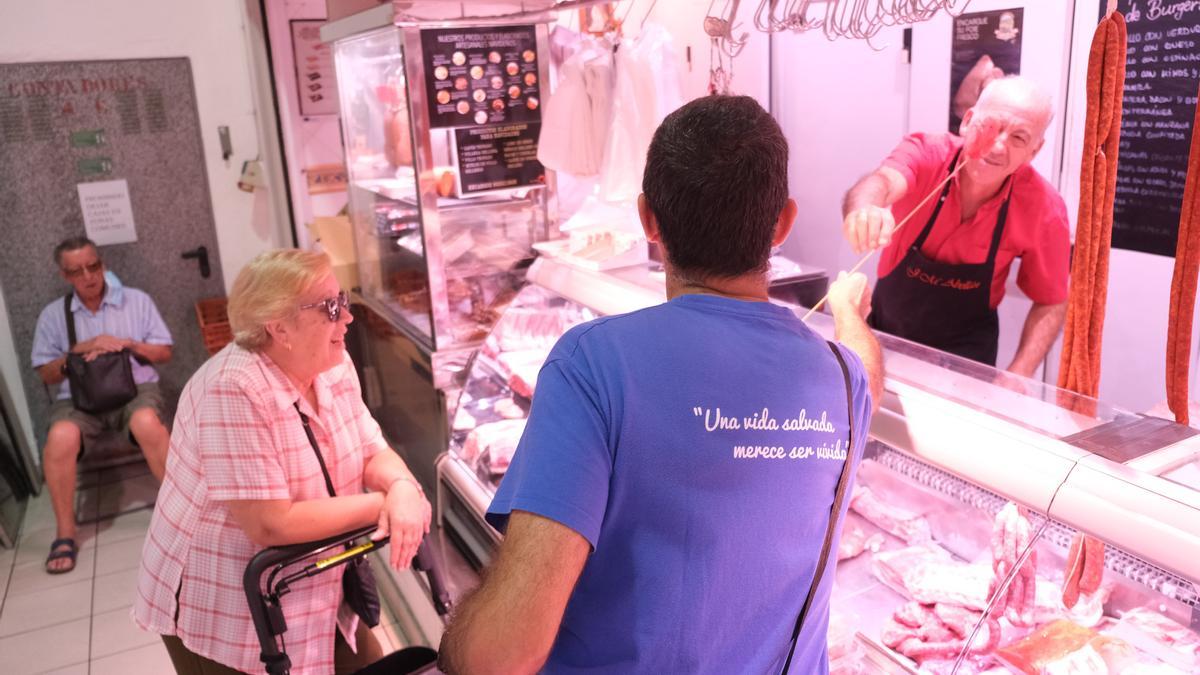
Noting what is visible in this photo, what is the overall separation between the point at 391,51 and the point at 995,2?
2698 millimetres

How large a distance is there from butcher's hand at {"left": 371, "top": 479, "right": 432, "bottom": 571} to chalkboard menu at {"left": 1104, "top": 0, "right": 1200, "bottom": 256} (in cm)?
313

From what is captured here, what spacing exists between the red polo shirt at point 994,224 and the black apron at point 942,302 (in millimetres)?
36

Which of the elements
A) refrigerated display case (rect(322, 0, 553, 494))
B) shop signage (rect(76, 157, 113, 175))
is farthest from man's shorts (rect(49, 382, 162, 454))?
refrigerated display case (rect(322, 0, 553, 494))

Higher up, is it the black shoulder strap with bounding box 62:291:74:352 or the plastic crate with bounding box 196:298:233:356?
the black shoulder strap with bounding box 62:291:74:352

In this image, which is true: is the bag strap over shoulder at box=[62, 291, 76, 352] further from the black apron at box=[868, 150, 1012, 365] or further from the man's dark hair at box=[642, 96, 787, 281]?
the man's dark hair at box=[642, 96, 787, 281]

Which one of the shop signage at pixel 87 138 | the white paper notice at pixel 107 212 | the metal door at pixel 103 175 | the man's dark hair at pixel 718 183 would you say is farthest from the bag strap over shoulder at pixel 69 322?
the man's dark hair at pixel 718 183

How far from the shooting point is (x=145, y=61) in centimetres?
573

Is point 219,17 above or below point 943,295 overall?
above

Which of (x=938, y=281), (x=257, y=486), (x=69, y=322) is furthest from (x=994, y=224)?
(x=69, y=322)

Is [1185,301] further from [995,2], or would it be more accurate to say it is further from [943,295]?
[995,2]

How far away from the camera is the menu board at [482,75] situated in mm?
3676

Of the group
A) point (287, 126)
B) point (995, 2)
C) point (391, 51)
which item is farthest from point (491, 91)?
point (287, 126)

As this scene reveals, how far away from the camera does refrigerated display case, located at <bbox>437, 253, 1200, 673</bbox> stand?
1.49 metres

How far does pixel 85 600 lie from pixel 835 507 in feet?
13.8
